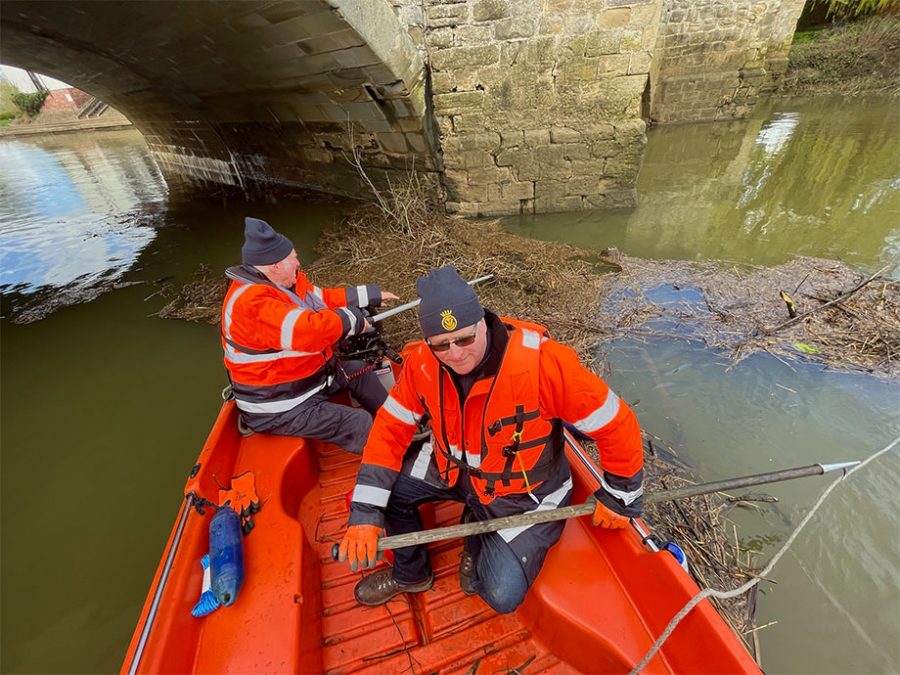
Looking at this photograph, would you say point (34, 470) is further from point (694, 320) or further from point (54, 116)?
point (54, 116)

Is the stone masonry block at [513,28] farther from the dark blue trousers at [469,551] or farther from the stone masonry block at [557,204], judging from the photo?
the dark blue trousers at [469,551]

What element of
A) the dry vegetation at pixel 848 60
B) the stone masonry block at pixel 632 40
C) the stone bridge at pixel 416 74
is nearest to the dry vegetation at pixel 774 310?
the stone bridge at pixel 416 74

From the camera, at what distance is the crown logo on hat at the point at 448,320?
1463 mm

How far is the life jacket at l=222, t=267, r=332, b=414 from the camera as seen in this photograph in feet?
7.87

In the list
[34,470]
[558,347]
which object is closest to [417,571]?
[558,347]

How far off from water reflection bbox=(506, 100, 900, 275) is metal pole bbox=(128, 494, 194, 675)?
219 inches

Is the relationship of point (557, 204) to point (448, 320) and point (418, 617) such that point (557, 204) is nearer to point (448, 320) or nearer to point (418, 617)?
point (448, 320)

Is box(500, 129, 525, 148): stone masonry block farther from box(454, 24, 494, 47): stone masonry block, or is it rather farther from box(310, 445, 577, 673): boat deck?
box(310, 445, 577, 673): boat deck

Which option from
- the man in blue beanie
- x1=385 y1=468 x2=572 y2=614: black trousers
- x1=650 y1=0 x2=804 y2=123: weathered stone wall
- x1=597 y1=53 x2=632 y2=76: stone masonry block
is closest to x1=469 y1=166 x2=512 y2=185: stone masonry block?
x1=597 y1=53 x2=632 y2=76: stone masonry block

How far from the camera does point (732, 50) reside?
11.8 m

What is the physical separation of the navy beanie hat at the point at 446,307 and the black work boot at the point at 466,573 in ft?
4.29

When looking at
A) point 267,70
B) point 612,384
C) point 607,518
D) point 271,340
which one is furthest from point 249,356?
point 267,70

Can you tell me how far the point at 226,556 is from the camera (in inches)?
73.0

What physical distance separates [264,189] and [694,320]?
11.2m
